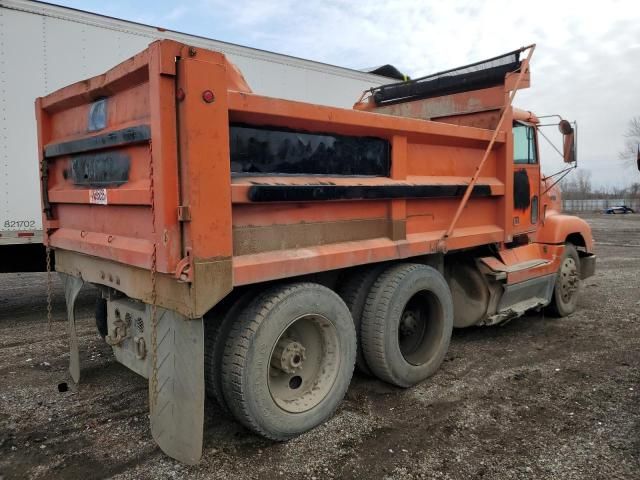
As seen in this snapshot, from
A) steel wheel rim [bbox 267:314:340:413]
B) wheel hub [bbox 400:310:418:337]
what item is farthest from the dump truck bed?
wheel hub [bbox 400:310:418:337]

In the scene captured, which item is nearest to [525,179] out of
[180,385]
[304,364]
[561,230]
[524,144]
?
[524,144]

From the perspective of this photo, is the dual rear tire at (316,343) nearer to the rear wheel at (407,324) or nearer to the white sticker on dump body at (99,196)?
the rear wheel at (407,324)

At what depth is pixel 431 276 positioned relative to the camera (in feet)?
13.9

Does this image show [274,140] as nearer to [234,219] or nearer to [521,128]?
[234,219]

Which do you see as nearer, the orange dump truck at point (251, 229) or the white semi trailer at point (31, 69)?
the orange dump truck at point (251, 229)

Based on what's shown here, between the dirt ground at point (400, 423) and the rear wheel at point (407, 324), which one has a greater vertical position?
the rear wheel at point (407, 324)

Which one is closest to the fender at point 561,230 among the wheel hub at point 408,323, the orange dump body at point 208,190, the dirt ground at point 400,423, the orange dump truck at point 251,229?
the dirt ground at point 400,423

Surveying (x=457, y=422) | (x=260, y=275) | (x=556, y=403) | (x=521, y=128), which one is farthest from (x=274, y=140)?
(x=521, y=128)

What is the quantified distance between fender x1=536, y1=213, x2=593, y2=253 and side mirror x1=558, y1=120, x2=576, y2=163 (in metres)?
0.77

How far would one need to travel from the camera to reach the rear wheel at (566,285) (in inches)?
245

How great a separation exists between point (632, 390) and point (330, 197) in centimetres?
299

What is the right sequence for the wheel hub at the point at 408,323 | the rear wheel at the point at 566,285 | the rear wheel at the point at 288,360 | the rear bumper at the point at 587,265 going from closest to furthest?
the rear wheel at the point at 288,360, the wheel hub at the point at 408,323, the rear wheel at the point at 566,285, the rear bumper at the point at 587,265

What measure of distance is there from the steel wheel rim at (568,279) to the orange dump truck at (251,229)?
175 cm

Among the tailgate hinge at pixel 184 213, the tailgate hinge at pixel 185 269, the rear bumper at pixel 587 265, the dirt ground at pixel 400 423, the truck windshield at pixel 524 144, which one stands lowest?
the dirt ground at pixel 400 423
